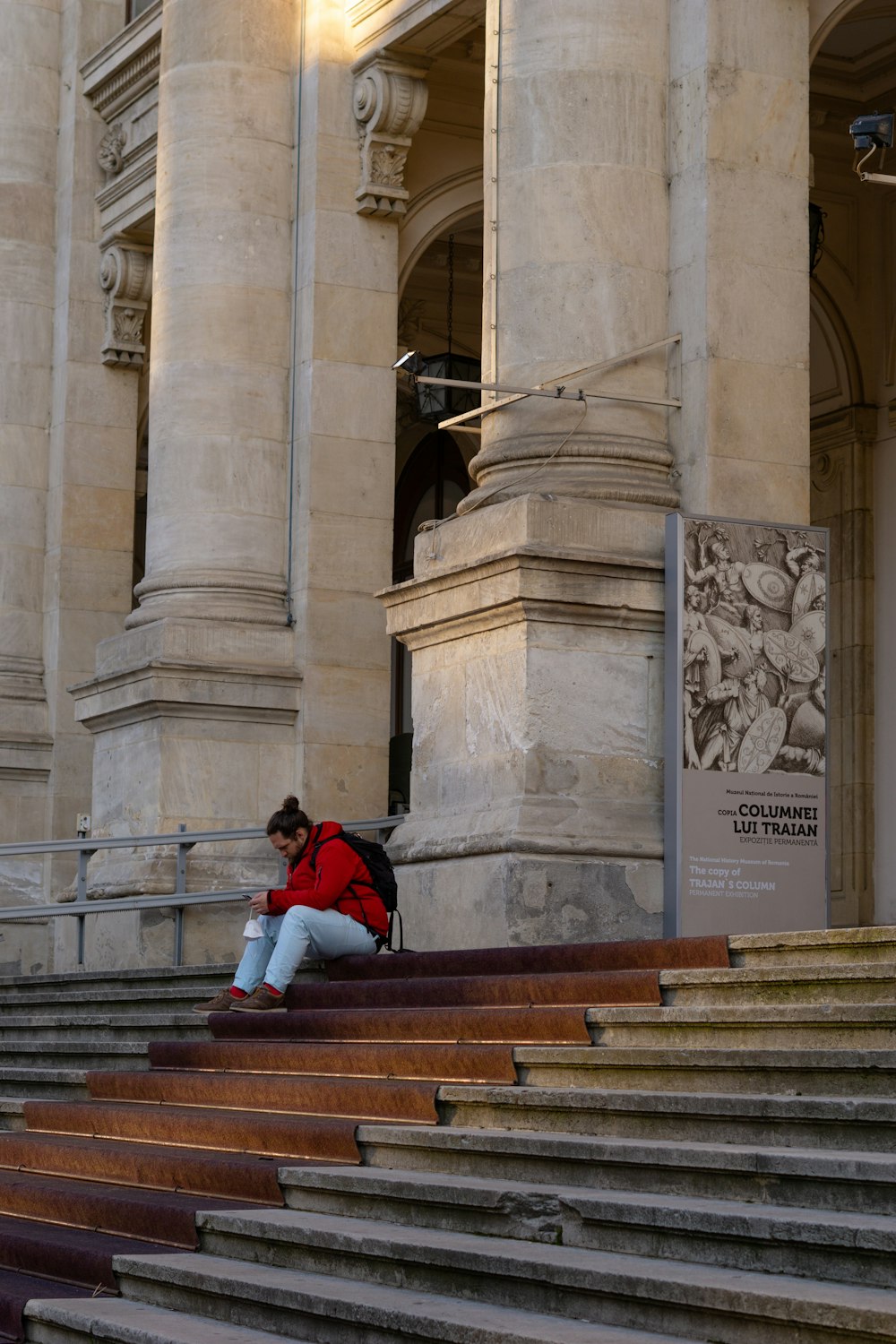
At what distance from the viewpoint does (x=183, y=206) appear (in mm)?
16906

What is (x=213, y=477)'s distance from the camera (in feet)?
54.5

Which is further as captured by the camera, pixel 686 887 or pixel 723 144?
pixel 723 144

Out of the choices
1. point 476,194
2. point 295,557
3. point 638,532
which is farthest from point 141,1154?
point 476,194

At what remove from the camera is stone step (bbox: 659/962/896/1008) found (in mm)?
7062

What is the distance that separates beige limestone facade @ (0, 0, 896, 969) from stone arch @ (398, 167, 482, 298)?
1.7 inches

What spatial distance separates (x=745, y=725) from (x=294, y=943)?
2.65 meters

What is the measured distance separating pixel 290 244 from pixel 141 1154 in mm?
9895

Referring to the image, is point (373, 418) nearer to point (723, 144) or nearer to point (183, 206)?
point (183, 206)

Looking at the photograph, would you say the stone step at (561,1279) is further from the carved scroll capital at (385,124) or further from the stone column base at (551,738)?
the carved scroll capital at (385,124)

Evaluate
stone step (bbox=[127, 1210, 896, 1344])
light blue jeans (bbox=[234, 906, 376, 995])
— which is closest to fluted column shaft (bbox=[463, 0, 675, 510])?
light blue jeans (bbox=[234, 906, 376, 995])

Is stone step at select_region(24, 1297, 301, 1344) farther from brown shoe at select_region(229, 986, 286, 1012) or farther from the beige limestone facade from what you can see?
the beige limestone facade

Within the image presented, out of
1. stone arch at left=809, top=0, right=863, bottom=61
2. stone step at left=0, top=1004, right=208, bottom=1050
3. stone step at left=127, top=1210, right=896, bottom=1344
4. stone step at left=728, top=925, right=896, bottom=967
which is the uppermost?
stone arch at left=809, top=0, right=863, bottom=61

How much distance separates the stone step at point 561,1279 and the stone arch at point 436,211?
12.6m

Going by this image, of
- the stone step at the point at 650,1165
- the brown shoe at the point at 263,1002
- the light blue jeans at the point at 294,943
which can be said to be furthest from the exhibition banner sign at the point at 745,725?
the stone step at the point at 650,1165
